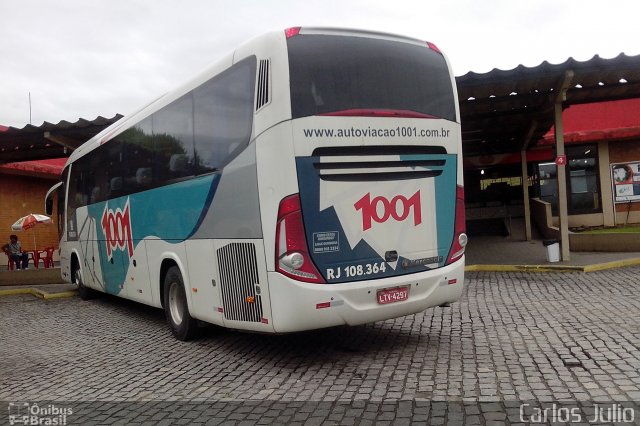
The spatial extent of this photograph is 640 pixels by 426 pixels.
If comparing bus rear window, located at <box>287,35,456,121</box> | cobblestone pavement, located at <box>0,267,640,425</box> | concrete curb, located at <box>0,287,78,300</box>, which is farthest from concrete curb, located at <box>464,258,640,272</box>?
concrete curb, located at <box>0,287,78,300</box>

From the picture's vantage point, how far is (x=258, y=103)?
5512 millimetres

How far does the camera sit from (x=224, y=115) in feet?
20.1

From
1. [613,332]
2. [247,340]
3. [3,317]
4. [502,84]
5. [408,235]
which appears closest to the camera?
[408,235]

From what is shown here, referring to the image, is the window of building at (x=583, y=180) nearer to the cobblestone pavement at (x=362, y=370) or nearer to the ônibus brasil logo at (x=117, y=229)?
the cobblestone pavement at (x=362, y=370)

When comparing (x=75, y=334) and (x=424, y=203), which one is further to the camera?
(x=75, y=334)

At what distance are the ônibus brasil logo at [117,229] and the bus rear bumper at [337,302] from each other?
424 centimetres

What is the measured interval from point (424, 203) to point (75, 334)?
5838 millimetres

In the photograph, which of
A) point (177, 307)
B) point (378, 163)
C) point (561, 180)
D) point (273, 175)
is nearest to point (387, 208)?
point (378, 163)

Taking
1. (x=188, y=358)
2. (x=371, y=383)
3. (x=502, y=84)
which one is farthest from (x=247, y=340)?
(x=502, y=84)

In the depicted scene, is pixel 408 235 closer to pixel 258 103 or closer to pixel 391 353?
pixel 391 353

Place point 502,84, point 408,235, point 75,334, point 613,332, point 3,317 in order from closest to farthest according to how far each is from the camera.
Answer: point 408,235
point 613,332
point 75,334
point 3,317
point 502,84

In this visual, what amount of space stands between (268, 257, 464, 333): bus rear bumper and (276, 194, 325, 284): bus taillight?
0.30 ft

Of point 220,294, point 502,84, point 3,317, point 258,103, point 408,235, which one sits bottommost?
point 3,317

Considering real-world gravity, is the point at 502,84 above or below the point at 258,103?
above
